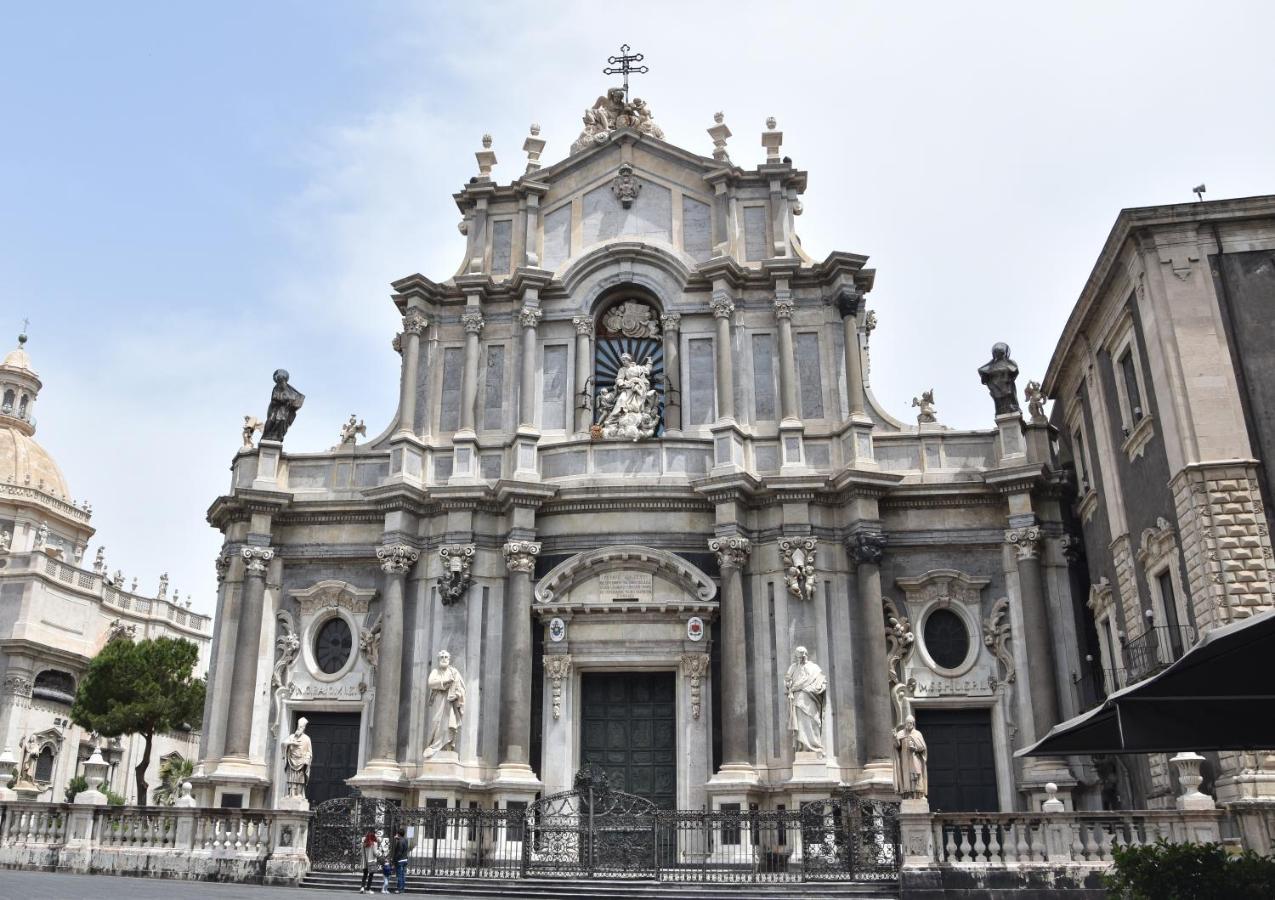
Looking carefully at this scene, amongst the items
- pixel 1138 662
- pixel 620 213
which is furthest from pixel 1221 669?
pixel 620 213

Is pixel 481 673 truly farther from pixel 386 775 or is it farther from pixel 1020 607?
pixel 1020 607

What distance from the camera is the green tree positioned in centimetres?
3994

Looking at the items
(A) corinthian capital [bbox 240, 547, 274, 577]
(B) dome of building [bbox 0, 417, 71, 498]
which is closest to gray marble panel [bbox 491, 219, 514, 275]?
(A) corinthian capital [bbox 240, 547, 274, 577]

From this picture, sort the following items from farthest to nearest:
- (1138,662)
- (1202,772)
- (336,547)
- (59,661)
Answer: (59,661) < (336,547) < (1138,662) < (1202,772)

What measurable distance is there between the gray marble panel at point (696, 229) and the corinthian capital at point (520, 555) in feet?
26.1

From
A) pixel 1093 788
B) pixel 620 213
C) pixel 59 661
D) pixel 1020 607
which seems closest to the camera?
pixel 1093 788

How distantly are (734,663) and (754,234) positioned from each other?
10109 mm

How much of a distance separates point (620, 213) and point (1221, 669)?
67.0 ft

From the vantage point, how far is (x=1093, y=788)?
20594 millimetres

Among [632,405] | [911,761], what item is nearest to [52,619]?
[632,405]

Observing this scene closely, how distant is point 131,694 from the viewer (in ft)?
132

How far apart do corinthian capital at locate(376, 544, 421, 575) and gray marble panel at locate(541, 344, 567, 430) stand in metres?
4.22

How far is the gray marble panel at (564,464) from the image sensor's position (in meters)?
23.7

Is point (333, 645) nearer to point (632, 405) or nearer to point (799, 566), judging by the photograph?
point (632, 405)
